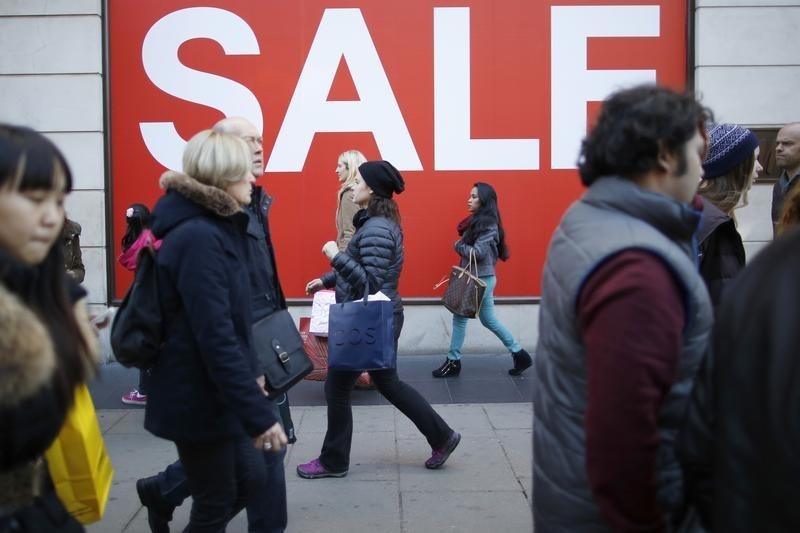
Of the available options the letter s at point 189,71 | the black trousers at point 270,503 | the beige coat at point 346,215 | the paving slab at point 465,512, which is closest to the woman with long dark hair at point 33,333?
the black trousers at point 270,503

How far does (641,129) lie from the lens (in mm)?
2016

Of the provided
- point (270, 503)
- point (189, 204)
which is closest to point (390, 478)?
point (270, 503)

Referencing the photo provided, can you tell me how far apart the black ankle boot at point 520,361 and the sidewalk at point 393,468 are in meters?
0.14

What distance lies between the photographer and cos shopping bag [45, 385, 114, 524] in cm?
222

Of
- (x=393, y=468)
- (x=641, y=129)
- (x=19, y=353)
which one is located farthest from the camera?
(x=393, y=468)

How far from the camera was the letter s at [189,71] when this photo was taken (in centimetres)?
844

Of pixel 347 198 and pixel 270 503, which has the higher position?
pixel 347 198

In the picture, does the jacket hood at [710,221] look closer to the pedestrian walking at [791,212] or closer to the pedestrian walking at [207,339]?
the pedestrian walking at [791,212]

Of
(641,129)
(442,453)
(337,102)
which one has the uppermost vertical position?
(337,102)

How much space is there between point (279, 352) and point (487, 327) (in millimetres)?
4354

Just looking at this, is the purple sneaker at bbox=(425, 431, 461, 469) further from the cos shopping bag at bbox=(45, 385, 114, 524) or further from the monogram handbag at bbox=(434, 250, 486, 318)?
the cos shopping bag at bbox=(45, 385, 114, 524)

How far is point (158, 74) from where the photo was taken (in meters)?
8.46

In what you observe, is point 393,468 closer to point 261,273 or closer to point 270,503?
point 270,503

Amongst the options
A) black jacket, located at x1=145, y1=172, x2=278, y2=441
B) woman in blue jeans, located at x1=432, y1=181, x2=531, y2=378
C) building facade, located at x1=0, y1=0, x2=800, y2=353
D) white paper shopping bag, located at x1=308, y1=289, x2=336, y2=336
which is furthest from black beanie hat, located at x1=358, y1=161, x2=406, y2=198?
building facade, located at x1=0, y1=0, x2=800, y2=353
